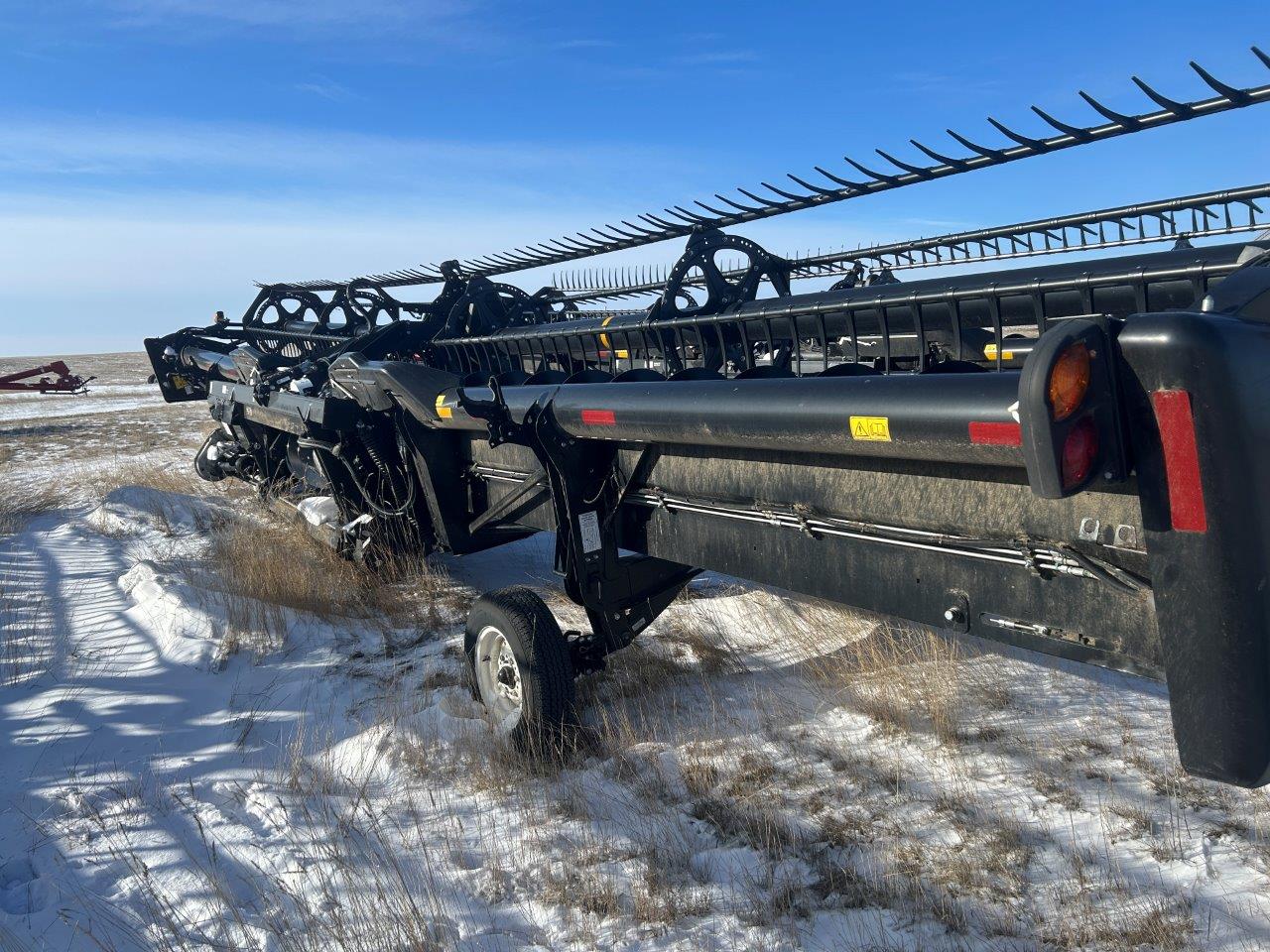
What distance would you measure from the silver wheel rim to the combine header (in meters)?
0.02

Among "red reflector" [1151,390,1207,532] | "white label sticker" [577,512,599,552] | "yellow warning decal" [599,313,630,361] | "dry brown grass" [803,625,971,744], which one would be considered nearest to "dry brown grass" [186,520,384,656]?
"yellow warning decal" [599,313,630,361]

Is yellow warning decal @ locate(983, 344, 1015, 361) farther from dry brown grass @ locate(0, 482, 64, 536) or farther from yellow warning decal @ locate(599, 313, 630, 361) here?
dry brown grass @ locate(0, 482, 64, 536)

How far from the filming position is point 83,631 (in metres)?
5.62

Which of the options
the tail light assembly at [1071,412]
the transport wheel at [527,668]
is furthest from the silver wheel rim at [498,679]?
the tail light assembly at [1071,412]

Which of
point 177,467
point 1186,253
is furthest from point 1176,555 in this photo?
point 177,467

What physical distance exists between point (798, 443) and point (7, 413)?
3150 centimetres

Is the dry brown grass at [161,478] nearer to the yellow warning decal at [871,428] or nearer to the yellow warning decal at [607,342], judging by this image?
the yellow warning decal at [607,342]

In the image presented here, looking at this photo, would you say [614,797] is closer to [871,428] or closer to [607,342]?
[871,428]

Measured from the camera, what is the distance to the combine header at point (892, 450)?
72.7 inches

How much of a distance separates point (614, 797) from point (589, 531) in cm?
109

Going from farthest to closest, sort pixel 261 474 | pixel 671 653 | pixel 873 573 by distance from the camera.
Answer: pixel 261 474 → pixel 671 653 → pixel 873 573

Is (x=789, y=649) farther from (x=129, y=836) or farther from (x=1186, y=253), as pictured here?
(x=129, y=836)

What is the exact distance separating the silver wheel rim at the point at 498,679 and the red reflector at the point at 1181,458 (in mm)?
2730

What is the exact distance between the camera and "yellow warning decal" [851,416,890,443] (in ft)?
7.82
